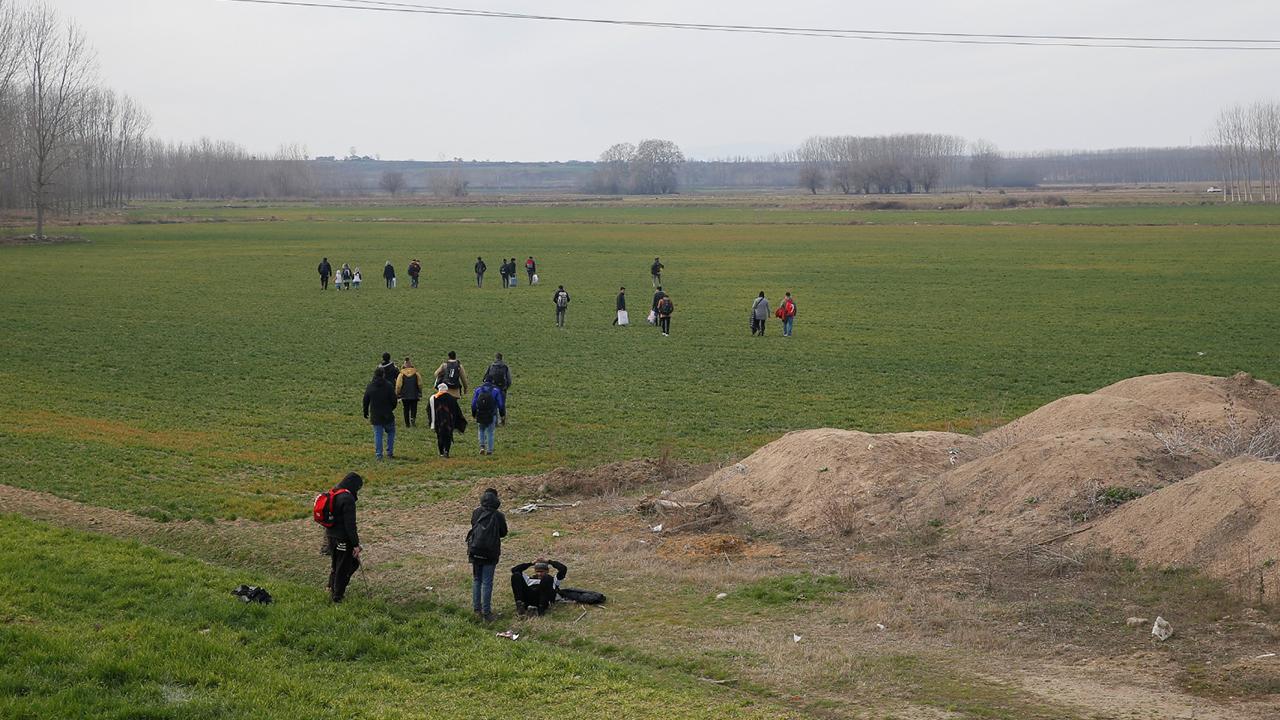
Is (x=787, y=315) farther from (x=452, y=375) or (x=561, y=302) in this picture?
(x=452, y=375)

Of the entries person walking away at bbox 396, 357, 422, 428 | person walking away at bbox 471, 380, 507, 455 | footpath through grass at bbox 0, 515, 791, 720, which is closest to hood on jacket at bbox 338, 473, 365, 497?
footpath through grass at bbox 0, 515, 791, 720

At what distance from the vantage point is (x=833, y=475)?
1470 centimetres

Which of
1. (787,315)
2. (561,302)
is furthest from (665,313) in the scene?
(787,315)

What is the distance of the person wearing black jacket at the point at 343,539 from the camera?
11125 mm

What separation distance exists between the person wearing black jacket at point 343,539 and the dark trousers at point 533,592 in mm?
1562

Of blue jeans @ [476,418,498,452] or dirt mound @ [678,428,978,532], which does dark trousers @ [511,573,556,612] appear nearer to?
dirt mound @ [678,428,978,532]

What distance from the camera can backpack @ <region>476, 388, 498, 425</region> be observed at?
19312mm

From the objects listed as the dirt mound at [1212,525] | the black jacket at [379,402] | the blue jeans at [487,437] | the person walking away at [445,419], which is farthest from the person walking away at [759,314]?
the dirt mound at [1212,525]

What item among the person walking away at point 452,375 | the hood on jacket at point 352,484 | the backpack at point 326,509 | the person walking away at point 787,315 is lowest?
the backpack at point 326,509

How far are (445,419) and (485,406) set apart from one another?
76 centimetres

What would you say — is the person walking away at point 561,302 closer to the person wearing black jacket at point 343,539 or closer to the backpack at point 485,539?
the person wearing black jacket at point 343,539

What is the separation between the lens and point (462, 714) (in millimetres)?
8695

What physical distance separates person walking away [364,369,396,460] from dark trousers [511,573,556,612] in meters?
8.25

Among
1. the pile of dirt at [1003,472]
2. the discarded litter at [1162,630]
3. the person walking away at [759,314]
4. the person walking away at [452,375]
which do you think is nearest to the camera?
the discarded litter at [1162,630]
